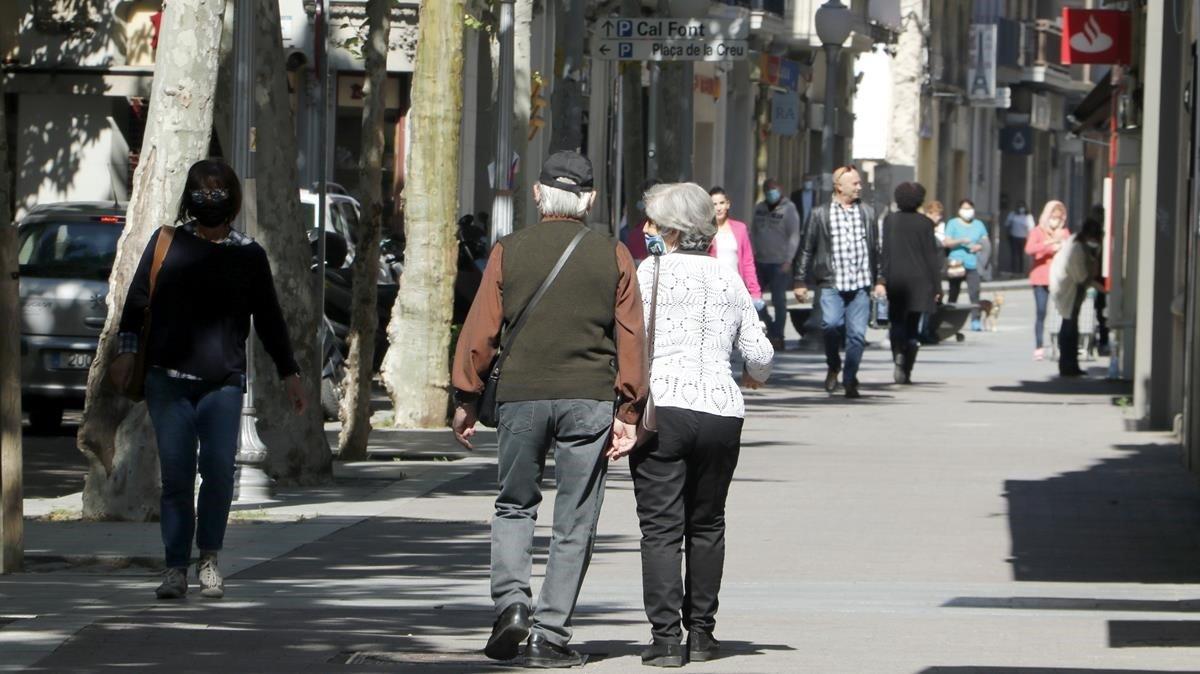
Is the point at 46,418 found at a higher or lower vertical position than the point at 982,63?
lower

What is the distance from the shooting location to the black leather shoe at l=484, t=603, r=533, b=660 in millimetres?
8273

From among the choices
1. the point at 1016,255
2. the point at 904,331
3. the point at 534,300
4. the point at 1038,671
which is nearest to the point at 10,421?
the point at 534,300

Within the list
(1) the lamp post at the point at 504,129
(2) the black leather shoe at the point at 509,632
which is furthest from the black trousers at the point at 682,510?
(1) the lamp post at the point at 504,129

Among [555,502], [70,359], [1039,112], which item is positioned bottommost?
[70,359]

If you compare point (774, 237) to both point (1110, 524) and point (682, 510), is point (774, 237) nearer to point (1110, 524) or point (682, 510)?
point (1110, 524)

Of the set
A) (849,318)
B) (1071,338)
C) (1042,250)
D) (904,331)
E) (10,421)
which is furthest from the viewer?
(1042,250)

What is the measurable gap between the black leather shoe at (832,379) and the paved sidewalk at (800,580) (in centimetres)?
453

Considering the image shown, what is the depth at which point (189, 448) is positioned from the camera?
973 cm

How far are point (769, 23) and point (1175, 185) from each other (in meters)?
30.8

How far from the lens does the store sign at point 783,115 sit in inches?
2013

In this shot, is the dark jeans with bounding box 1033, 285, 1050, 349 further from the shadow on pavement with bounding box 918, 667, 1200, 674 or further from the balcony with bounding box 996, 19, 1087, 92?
the balcony with bounding box 996, 19, 1087, 92

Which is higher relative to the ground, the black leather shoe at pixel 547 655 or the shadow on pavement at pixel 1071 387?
the black leather shoe at pixel 547 655

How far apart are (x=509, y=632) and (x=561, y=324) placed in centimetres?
100

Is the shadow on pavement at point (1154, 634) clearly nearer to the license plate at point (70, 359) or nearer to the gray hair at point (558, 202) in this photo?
the gray hair at point (558, 202)
